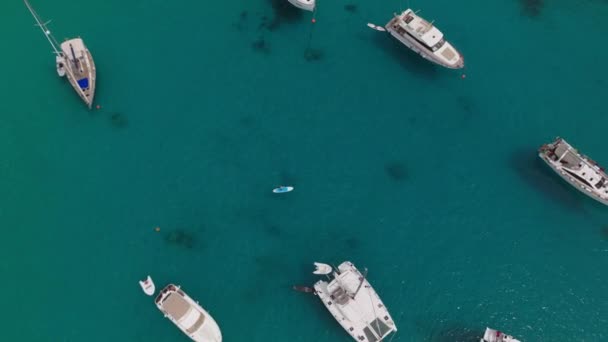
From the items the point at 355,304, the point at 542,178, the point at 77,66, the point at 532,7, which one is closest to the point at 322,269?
the point at 355,304

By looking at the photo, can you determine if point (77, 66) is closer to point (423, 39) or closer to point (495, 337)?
point (423, 39)

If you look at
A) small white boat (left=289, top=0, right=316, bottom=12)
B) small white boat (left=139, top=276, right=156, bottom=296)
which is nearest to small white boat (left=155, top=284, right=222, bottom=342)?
small white boat (left=139, top=276, right=156, bottom=296)

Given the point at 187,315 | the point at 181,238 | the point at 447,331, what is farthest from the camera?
the point at 181,238

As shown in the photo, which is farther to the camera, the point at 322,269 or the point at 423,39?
the point at 423,39

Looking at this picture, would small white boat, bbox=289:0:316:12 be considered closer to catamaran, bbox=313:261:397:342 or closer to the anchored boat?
the anchored boat

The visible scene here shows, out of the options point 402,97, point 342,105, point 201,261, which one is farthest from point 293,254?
point 402,97

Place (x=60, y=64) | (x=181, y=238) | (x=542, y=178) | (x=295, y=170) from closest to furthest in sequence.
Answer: (x=181, y=238) → (x=295, y=170) → (x=542, y=178) → (x=60, y=64)
